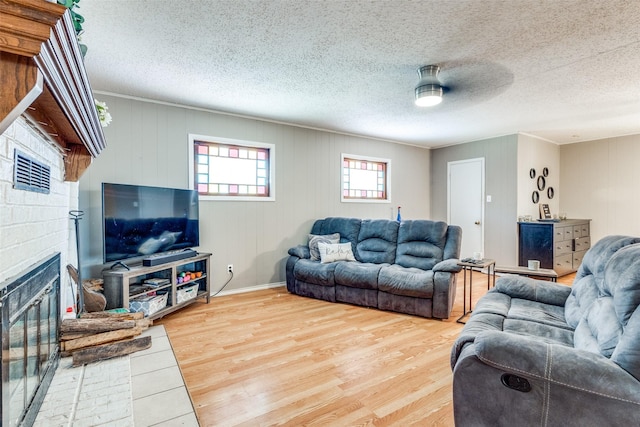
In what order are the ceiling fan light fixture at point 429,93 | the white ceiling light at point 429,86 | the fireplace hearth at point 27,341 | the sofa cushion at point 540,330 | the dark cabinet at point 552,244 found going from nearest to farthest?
the fireplace hearth at point 27,341 < the sofa cushion at point 540,330 < the white ceiling light at point 429,86 < the ceiling fan light fixture at point 429,93 < the dark cabinet at point 552,244

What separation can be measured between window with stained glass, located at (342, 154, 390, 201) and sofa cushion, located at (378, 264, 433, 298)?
2.02m

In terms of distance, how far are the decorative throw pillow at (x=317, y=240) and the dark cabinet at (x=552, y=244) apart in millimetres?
3098

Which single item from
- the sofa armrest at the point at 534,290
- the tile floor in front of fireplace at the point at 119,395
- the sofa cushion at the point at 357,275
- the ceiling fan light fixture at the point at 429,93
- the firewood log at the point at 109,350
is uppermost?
the ceiling fan light fixture at the point at 429,93

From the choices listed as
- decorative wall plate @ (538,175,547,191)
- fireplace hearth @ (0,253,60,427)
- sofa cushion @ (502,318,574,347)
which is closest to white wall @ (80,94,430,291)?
fireplace hearth @ (0,253,60,427)

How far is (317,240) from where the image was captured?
4.37 metres

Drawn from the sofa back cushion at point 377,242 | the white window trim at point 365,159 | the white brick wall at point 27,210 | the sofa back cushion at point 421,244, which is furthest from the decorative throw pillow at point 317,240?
the white brick wall at point 27,210

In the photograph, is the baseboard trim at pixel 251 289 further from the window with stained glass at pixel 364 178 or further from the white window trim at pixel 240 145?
the window with stained glass at pixel 364 178

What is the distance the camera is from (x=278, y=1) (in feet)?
6.17

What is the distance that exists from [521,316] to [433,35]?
199 cm

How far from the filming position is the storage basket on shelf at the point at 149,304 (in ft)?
9.56

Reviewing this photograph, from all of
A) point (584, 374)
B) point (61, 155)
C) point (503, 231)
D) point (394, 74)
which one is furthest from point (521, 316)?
point (503, 231)

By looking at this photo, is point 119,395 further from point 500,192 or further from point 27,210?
point 500,192

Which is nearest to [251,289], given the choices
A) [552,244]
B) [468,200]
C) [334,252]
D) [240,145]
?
[334,252]

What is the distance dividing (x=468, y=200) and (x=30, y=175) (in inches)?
237
